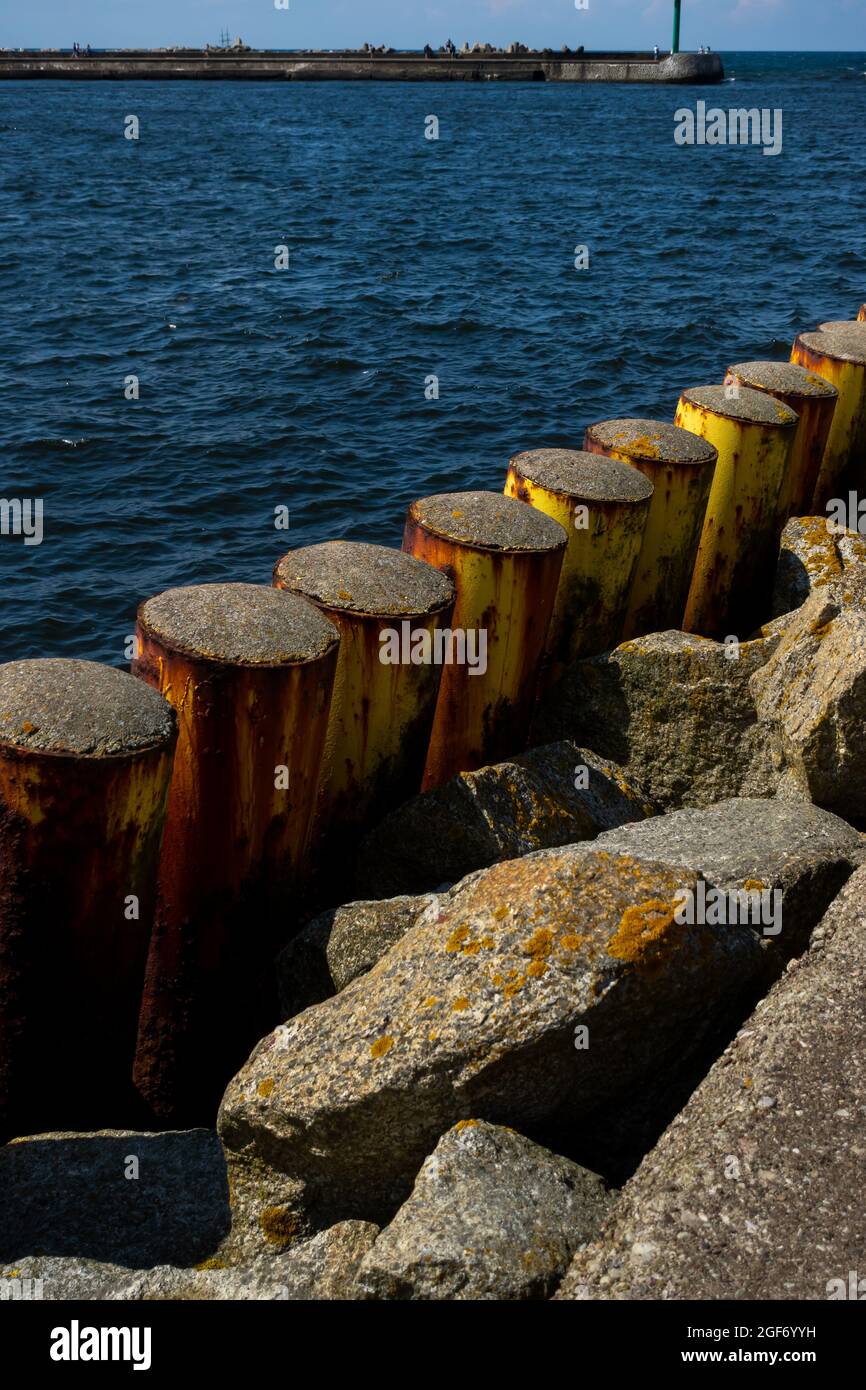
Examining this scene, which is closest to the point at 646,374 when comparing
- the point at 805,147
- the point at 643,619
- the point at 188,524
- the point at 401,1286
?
the point at 188,524

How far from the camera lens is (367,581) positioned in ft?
17.5

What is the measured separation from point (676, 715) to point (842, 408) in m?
3.71

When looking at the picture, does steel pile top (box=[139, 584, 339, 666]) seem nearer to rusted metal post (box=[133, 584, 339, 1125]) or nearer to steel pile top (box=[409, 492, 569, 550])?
rusted metal post (box=[133, 584, 339, 1125])

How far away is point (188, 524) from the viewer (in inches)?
530

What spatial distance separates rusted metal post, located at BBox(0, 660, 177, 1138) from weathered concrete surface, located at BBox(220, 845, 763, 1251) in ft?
2.78

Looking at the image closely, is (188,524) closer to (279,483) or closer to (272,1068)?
(279,483)

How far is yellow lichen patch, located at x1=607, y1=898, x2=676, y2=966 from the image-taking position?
11.6 feet

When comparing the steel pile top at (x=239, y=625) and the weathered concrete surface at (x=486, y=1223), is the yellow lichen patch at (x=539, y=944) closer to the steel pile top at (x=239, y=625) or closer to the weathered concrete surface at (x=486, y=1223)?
the weathered concrete surface at (x=486, y=1223)

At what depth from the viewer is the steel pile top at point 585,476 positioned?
6410mm

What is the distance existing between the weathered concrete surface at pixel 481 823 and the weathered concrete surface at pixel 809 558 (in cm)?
227

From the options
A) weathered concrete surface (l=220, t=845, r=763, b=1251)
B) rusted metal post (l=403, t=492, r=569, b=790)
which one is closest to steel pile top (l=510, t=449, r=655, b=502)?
rusted metal post (l=403, t=492, r=569, b=790)

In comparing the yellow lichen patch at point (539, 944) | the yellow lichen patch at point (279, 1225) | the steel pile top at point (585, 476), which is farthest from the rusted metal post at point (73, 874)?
the steel pile top at point (585, 476)


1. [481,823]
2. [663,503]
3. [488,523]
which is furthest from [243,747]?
[663,503]

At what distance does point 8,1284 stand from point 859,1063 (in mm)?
2551
